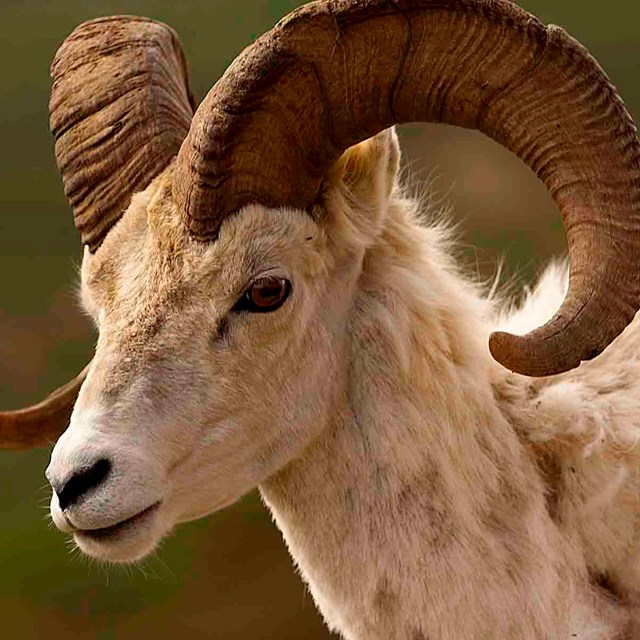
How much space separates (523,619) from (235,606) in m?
7.70

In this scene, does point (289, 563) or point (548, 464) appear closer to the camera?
point (548, 464)

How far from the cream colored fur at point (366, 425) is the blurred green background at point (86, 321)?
6262 mm

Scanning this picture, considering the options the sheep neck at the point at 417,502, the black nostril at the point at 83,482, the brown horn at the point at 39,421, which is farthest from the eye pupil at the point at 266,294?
the brown horn at the point at 39,421

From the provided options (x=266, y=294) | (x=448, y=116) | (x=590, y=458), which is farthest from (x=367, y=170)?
(x=590, y=458)

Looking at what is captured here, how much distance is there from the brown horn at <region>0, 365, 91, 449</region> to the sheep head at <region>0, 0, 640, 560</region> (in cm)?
84

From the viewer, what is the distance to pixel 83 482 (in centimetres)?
364

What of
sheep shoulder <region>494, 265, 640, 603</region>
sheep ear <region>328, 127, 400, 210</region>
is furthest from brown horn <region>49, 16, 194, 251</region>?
sheep shoulder <region>494, 265, 640, 603</region>

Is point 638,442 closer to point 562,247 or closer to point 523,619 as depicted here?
point 523,619

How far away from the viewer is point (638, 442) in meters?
4.26

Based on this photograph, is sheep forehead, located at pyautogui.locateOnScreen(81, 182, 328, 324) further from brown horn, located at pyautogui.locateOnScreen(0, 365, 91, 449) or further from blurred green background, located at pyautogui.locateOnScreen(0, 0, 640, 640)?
blurred green background, located at pyautogui.locateOnScreen(0, 0, 640, 640)

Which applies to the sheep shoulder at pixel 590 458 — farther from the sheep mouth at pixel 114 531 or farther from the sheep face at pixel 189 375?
the sheep mouth at pixel 114 531

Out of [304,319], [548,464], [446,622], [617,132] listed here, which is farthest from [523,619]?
[617,132]

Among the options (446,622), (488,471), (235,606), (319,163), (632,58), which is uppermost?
(319,163)

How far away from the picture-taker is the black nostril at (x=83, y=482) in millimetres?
3629
